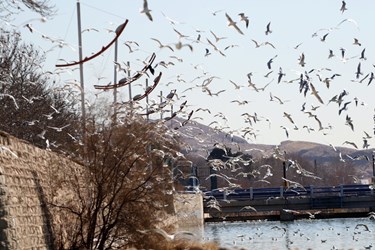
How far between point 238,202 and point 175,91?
191 ft

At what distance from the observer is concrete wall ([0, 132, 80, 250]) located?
26547 millimetres

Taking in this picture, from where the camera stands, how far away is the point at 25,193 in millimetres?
29188

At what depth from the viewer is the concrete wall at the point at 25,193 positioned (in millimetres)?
26547

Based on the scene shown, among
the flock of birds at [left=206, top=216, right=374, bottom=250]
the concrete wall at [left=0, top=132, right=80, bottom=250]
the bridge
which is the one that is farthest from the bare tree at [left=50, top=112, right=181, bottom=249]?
the bridge

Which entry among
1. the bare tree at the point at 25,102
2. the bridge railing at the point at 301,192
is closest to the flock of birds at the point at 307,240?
the bare tree at the point at 25,102

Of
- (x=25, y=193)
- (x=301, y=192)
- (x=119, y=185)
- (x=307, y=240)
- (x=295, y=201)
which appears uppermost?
(x=301, y=192)

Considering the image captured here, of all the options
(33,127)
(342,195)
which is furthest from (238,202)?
(33,127)

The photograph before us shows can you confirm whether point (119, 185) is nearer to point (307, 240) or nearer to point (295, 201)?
point (307, 240)

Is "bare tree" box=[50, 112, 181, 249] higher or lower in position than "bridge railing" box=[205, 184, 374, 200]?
lower

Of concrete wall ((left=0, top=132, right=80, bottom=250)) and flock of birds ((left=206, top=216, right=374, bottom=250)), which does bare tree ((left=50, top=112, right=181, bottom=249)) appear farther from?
flock of birds ((left=206, top=216, right=374, bottom=250))

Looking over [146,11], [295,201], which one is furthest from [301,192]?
[146,11]

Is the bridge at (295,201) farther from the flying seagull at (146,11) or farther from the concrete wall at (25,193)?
the flying seagull at (146,11)

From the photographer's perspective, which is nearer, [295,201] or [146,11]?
[146,11]

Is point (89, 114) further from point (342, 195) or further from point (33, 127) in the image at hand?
point (342, 195)
